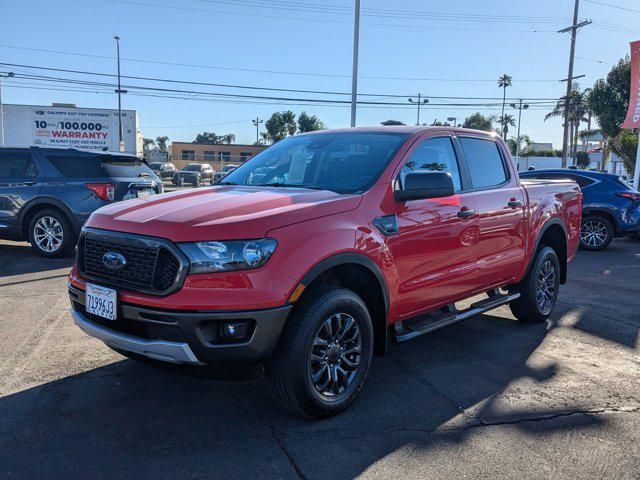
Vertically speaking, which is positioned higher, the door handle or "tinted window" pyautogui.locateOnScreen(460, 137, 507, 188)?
"tinted window" pyautogui.locateOnScreen(460, 137, 507, 188)

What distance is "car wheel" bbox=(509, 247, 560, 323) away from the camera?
18.2 feet

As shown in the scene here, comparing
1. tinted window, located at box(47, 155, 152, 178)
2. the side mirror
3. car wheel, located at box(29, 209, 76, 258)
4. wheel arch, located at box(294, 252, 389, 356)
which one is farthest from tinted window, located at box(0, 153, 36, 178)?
the side mirror

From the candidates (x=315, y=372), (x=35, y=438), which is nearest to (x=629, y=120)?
(x=315, y=372)

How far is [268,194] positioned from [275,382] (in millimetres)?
1269

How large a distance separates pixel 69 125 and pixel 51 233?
99.8ft

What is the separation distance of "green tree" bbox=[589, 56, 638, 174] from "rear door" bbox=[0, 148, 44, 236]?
2529 centimetres

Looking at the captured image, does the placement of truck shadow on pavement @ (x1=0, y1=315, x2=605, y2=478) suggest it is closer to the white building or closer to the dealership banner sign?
the dealership banner sign

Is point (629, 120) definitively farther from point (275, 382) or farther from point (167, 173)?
point (167, 173)

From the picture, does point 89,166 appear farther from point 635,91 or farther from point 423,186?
point 635,91

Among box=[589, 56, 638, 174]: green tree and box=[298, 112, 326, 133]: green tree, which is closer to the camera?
box=[589, 56, 638, 174]: green tree

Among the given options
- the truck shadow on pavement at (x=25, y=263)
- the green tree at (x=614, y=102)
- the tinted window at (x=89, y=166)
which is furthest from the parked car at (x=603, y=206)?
the green tree at (x=614, y=102)

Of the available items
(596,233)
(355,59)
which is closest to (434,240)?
(596,233)

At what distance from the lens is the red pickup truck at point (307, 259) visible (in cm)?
295

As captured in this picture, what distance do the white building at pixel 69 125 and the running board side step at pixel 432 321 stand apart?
112 ft
